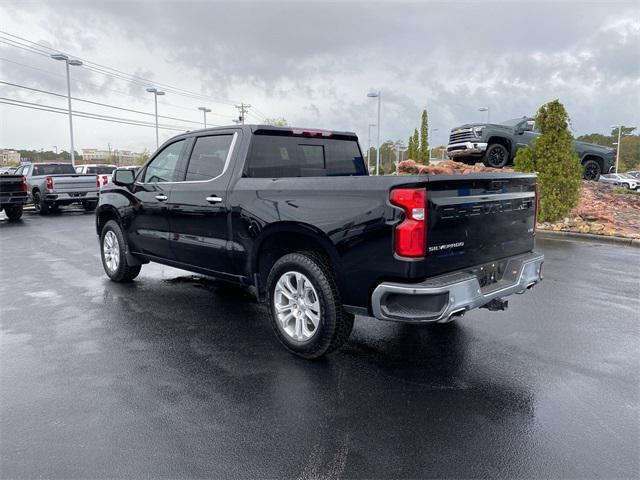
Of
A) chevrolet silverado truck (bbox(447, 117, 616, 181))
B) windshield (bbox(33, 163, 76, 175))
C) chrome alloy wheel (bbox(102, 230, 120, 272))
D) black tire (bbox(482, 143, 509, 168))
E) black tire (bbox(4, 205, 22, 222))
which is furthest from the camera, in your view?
windshield (bbox(33, 163, 76, 175))

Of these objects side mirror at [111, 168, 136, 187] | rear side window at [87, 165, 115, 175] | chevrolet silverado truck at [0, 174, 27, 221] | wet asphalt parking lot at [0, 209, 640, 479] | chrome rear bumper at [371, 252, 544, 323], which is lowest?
wet asphalt parking lot at [0, 209, 640, 479]

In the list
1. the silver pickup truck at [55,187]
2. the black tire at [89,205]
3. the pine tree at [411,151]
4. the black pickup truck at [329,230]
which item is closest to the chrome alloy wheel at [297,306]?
the black pickup truck at [329,230]

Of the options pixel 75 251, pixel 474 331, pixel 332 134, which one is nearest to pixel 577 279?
pixel 474 331

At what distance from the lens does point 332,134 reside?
534 cm

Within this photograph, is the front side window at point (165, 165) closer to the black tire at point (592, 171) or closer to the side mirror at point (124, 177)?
the side mirror at point (124, 177)

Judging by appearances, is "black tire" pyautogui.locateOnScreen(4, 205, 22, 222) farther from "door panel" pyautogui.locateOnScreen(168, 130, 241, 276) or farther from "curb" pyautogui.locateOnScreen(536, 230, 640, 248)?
"curb" pyautogui.locateOnScreen(536, 230, 640, 248)

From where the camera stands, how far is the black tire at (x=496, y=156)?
16.0 m

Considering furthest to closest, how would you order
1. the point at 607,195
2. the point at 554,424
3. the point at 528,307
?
the point at 607,195
the point at 528,307
the point at 554,424

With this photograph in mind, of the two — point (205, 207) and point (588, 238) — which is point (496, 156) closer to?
point (588, 238)

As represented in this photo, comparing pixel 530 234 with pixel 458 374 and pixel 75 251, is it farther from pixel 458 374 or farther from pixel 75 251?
pixel 75 251

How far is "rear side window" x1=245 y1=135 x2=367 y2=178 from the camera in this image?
475 cm

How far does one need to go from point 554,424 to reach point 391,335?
1.84 metres

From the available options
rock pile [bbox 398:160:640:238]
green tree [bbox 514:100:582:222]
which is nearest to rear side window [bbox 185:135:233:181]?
rock pile [bbox 398:160:640:238]

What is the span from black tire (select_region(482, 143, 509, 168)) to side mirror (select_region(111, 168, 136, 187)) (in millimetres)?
12683
